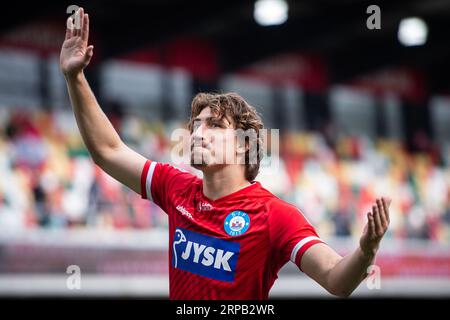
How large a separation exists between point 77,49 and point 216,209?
98 centimetres

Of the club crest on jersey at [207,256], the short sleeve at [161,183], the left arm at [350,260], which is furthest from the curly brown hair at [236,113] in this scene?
the left arm at [350,260]

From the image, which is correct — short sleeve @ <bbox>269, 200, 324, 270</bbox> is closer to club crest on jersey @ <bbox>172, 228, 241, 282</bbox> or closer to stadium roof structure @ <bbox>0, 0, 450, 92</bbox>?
club crest on jersey @ <bbox>172, 228, 241, 282</bbox>

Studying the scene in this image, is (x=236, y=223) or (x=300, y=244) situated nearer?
(x=300, y=244)

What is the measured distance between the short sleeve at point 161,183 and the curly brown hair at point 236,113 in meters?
0.26

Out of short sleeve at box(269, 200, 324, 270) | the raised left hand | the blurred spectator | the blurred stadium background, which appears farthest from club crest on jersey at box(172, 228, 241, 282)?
the blurred stadium background

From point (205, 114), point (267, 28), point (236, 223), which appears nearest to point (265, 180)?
point (267, 28)

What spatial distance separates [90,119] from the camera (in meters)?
3.68

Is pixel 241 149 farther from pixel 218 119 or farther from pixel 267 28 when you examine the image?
pixel 267 28

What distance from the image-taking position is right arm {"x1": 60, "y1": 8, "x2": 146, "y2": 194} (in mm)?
3600

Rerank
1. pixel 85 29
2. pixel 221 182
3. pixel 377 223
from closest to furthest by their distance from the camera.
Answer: pixel 377 223, pixel 85 29, pixel 221 182

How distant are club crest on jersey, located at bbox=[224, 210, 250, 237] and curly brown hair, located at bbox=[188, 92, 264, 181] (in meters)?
0.25

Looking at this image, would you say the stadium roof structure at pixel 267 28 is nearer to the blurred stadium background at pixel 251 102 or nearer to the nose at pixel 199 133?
the blurred stadium background at pixel 251 102

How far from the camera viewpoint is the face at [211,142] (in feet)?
12.0

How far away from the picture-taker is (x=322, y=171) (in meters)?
18.3
